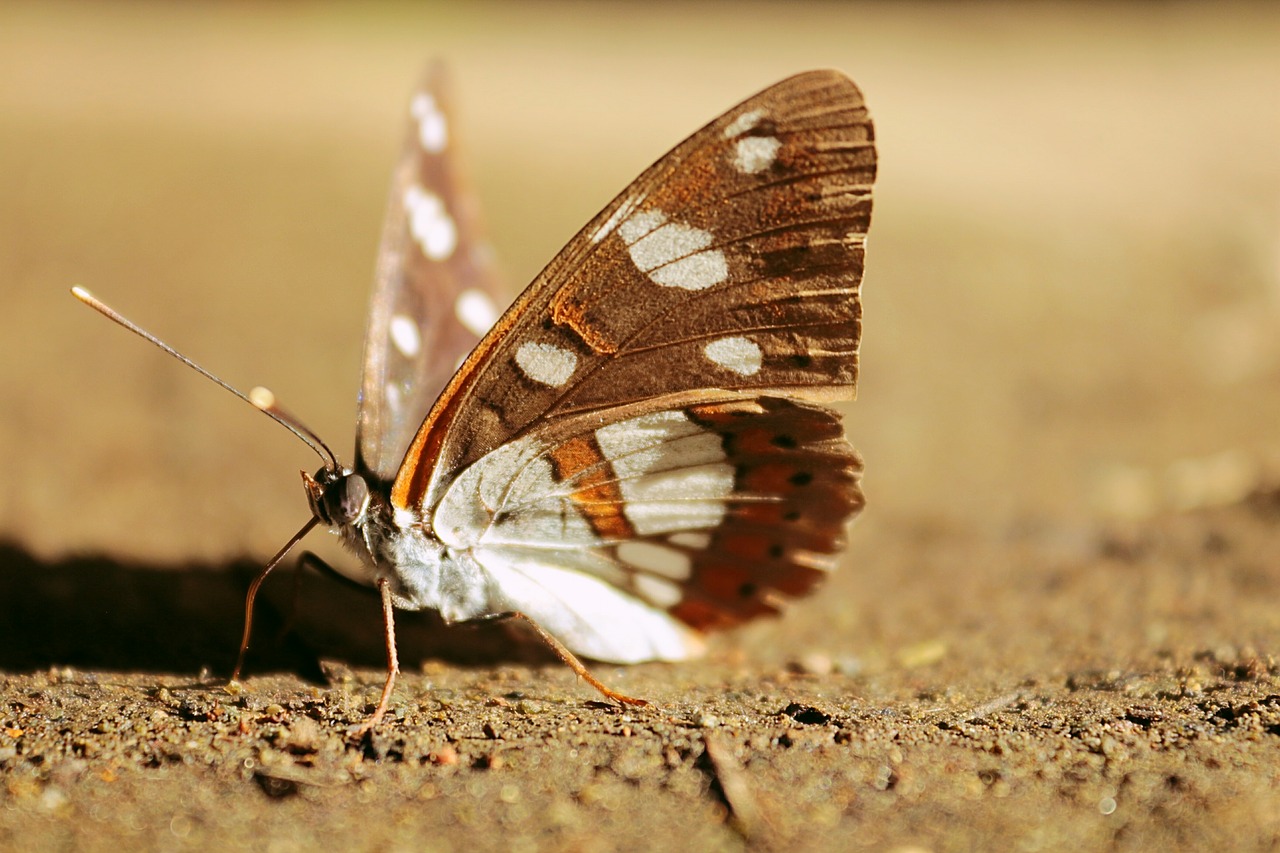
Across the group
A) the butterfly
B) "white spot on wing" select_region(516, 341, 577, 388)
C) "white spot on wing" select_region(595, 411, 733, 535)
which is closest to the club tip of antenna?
the butterfly

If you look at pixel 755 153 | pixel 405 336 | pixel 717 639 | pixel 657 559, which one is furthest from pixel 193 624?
pixel 755 153

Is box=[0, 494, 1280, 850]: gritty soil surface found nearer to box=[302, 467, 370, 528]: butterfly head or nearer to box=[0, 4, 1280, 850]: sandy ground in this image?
box=[0, 4, 1280, 850]: sandy ground

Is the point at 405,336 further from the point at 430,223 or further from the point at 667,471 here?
the point at 667,471

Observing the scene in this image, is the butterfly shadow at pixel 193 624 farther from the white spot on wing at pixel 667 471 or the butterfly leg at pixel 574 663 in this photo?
the white spot on wing at pixel 667 471

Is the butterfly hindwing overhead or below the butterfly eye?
overhead

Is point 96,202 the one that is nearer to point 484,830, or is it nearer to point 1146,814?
point 484,830

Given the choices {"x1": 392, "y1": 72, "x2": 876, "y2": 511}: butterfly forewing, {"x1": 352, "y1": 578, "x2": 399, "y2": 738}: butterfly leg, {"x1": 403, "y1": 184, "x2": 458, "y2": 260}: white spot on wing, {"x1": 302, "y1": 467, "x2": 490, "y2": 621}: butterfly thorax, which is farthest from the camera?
{"x1": 403, "y1": 184, "x2": 458, "y2": 260}: white spot on wing
